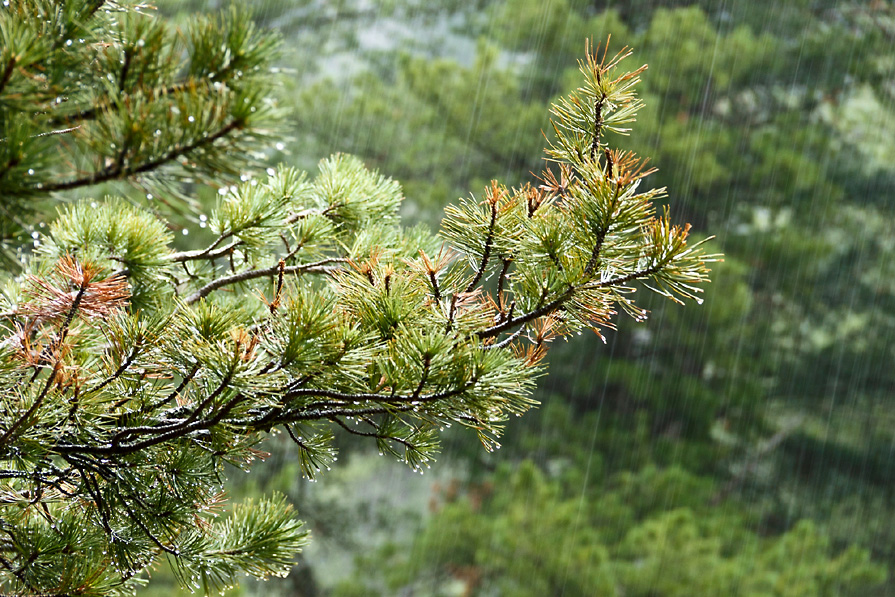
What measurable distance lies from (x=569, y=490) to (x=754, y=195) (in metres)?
2.01

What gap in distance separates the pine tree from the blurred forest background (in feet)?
10.3

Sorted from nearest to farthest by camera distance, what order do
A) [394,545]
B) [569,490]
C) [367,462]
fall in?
[569,490], [394,545], [367,462]

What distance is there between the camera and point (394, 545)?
4355 millimetres

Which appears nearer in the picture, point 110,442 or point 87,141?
point 87,141

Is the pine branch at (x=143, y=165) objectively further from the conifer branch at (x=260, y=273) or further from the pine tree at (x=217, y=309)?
the conifer branch at (x=260, y=273)

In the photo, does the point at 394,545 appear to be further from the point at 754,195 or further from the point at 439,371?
the point at 439,371

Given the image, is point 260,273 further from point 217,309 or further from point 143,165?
point 143,165

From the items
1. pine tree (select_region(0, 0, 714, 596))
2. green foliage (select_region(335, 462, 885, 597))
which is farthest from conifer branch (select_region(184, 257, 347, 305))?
green foliage (select_region(335, 462, 885, 597))

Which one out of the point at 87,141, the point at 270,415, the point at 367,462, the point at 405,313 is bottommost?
the point at 367,462

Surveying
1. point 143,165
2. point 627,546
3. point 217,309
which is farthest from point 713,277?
point 143,165

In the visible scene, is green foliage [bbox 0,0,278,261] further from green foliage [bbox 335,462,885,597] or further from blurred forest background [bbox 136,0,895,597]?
blurred forest background [bbox 136,0,895,597]

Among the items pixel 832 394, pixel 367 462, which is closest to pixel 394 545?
pixel 367 462

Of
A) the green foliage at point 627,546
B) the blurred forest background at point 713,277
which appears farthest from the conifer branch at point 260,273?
the blurred forest background at point 713,277

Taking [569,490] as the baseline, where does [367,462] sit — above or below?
below
